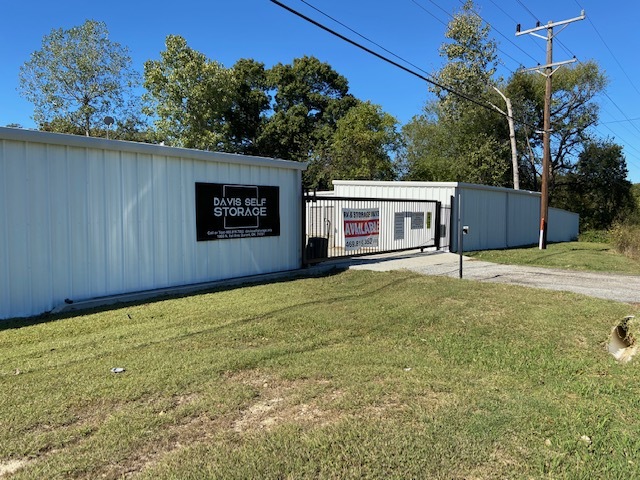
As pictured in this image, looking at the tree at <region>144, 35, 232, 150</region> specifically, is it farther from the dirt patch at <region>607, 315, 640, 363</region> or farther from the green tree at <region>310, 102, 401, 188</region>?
the dirt patch at <region>607, 315, 640, 363</region>

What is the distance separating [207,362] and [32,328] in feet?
10.8

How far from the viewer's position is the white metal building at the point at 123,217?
7.27 meters

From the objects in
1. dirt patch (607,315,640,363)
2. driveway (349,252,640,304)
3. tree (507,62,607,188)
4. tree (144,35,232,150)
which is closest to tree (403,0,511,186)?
tree (507,62,607,188)

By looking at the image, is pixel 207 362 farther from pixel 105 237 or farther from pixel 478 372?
pixel 105 237

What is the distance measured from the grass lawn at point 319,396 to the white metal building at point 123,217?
3.41 ft

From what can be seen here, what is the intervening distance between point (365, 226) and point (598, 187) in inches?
1402

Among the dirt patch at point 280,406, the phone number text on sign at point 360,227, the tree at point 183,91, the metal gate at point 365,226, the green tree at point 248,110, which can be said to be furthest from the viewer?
the green tree at point 248,110

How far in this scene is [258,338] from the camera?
6.00 m

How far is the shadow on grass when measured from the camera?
7.02 meters

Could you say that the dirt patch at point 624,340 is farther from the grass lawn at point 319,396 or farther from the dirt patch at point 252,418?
the dirt patch at point 252,418

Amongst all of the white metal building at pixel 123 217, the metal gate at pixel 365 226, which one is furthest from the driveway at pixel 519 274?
the white metal building at pixel 123 217

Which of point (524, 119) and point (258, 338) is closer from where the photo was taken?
point (258, 338)

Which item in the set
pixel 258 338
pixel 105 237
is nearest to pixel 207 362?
pixel 258 338

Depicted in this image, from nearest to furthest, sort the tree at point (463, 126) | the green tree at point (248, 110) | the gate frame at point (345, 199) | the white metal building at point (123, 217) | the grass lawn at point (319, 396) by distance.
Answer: the grass lawn at point (319, 396) < the white metal building at point (123, 217) < the gate frame at point (345, 199) < the tree at point (463, 126) < the green tree at point (248, 110)
